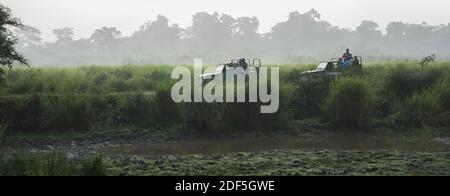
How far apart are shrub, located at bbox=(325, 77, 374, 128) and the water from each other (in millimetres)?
949

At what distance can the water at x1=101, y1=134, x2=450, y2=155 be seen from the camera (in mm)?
12703

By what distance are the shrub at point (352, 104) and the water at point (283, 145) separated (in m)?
0.95

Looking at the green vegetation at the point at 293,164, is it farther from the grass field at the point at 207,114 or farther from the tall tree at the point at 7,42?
the tall tree at the point at 7,42

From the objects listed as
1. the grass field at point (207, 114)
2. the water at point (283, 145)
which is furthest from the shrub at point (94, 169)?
the grass field at point (207, 114)

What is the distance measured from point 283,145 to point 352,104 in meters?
3.39

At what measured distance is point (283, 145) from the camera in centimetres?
1340

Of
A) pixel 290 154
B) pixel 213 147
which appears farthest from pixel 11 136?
pixel 290 154

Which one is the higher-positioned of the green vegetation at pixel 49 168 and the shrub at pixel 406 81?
the shrub at pixel 406 81

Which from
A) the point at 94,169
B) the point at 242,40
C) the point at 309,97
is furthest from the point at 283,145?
the point at 242,40

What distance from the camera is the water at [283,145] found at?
1270 centimetres
